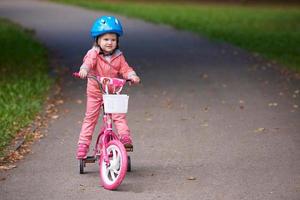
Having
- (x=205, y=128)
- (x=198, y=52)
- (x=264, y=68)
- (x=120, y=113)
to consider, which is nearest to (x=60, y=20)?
(x=198, y=52)

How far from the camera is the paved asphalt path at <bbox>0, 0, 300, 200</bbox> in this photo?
7816 millimetres

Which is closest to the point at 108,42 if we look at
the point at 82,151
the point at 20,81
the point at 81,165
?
the point at 82,151

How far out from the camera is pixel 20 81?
15.6 meters

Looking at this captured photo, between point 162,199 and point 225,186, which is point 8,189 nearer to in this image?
point 162,199

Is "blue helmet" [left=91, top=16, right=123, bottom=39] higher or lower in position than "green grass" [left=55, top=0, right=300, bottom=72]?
lower

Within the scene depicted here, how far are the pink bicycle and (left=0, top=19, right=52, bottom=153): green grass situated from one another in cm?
196

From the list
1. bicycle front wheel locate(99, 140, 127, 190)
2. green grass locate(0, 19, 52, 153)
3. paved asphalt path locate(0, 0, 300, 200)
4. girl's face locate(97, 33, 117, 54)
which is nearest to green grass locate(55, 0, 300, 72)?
paved asphalt path locate(0, 0, 300, 200)

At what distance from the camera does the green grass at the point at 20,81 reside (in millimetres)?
11652

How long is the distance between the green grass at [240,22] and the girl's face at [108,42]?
1005 centimetres

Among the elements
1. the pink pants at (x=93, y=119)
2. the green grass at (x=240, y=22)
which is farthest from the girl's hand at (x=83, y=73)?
the green grass at (x=240, y=22)

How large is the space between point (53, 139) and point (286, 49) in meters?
12.6

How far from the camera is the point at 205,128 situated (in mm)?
11117

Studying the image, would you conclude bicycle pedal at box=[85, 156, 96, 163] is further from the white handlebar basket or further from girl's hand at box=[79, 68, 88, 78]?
girl's hand at box=[79, 68, 88, 78]

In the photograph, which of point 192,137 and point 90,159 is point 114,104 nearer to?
point 90,159
